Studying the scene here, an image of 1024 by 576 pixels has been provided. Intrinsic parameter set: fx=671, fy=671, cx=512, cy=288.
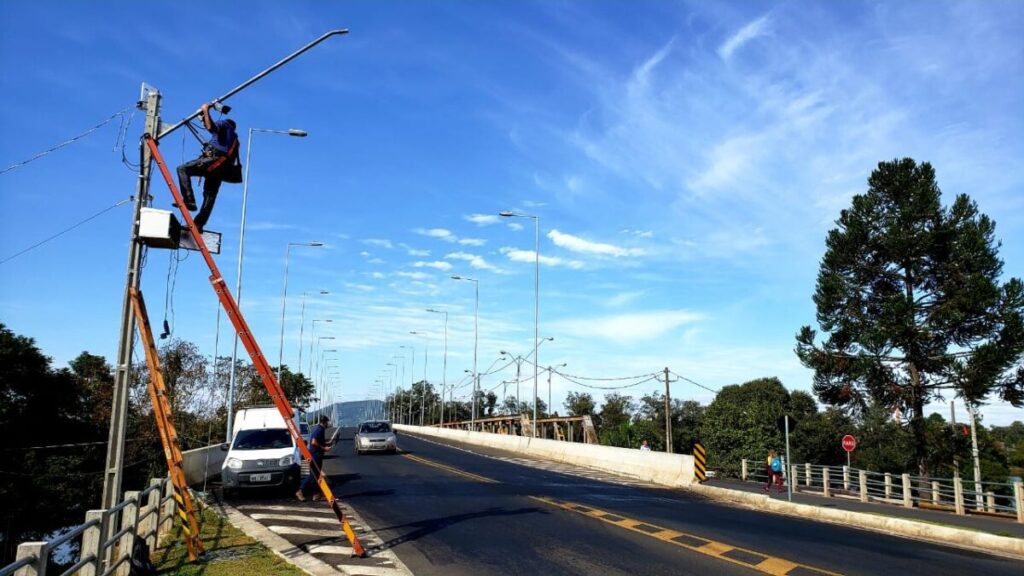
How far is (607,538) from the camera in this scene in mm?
11742

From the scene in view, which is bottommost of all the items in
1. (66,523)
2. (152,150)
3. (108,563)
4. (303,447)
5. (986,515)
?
(66,523)

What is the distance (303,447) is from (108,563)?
2.68 m

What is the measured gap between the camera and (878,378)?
139 feet

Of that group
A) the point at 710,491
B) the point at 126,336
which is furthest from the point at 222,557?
the point at 710,491

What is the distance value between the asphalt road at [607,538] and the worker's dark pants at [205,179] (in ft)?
19.3

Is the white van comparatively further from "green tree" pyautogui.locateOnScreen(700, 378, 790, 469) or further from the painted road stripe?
"green tree" pyautogui.locateOnScreen(700, 378, 790, 469)

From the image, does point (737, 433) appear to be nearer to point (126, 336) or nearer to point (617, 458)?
point (617, 458)

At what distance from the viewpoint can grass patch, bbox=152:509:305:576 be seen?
8.91 meters

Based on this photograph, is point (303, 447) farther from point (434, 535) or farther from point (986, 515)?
point (986, 515)

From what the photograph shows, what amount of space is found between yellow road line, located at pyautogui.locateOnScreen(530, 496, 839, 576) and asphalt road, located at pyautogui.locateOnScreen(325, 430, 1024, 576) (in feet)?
0.07

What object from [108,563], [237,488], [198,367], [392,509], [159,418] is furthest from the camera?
[198,367]

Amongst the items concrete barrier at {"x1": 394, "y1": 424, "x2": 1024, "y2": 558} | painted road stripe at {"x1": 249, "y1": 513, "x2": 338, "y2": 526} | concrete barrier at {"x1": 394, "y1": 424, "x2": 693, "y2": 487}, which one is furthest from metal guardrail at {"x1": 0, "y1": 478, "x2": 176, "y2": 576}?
concrete barrier at {"x1": 394, "y1": 424, "x2": 693, "y2": 487}

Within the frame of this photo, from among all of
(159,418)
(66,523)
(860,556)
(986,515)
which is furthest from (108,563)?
(66,523)

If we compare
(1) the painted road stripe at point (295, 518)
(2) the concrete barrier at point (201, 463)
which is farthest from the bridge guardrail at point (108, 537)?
(2) the concrete barrier at point (201, 463)
